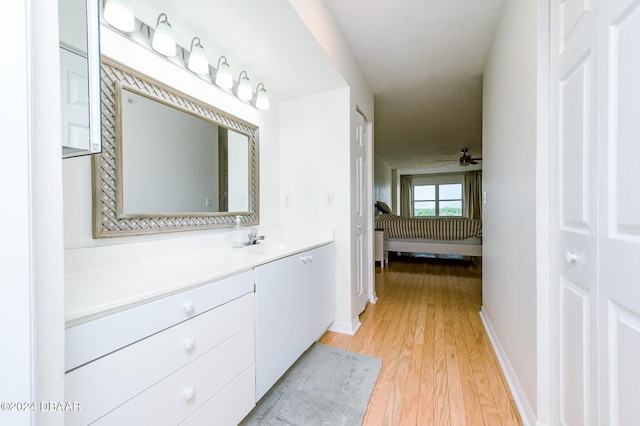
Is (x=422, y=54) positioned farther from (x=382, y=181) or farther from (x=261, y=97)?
(x=382, y=181)

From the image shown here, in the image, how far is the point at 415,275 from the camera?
3.93 m

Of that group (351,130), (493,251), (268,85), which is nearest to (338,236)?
(351,130)

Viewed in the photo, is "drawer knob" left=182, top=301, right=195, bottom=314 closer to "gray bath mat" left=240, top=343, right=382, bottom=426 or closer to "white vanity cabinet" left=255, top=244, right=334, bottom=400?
"white vanity cabinet" left=255, top=244, right=334, bottom=400

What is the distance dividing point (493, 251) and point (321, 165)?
151 centimetres

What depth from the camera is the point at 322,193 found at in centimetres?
212

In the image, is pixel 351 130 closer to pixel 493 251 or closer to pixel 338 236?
pixel 338 236

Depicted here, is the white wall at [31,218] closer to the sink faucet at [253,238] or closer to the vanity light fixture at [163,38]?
the vanity light fixture at [163,38]

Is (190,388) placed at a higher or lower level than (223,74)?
lower

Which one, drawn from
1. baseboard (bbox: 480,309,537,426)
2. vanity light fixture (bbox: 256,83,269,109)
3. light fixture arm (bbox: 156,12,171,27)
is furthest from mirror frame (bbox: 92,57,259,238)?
baseboard (bbox: 480,309,537,426)

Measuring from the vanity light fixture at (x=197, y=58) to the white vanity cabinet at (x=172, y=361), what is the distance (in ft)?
3.78

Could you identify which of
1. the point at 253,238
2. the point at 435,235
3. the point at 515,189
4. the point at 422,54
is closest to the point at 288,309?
the point at 253,238

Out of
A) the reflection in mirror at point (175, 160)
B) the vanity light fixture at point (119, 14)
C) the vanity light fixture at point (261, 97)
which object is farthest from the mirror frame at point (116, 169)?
the vanity light fixture at point (261, 97)

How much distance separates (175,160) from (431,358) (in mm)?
2053

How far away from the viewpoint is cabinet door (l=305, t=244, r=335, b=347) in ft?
5.50
